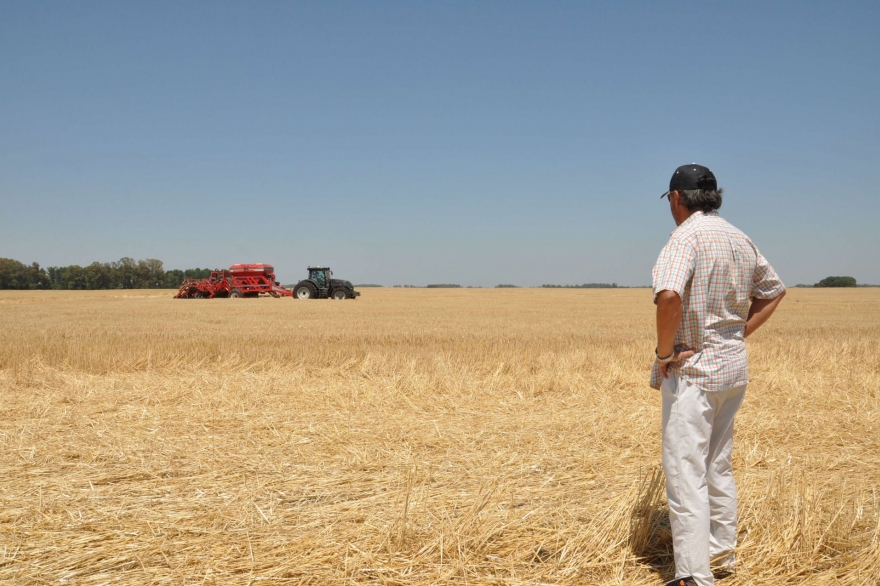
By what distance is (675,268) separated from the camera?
2852 mm

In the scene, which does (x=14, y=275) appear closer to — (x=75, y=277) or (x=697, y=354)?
(x=75, y=277)

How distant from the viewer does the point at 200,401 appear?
23.8 feet

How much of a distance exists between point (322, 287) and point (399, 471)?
102 feet

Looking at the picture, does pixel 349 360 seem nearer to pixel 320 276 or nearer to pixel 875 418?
pixel 875 418

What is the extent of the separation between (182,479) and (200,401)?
281cm

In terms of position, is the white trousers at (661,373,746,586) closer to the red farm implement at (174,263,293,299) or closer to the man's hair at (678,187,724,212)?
the man's hair at (678,187,724,212)

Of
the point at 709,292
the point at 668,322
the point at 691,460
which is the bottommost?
the point at 691,460

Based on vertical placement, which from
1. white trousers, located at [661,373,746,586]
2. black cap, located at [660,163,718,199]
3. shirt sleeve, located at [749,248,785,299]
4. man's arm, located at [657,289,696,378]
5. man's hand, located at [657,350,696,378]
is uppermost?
black cap, located at [660,163,718,199]

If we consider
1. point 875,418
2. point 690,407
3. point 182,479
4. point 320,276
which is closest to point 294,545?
point 182,479

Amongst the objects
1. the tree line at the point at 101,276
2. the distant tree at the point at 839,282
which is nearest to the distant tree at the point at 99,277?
the tree line at the point at 101,276

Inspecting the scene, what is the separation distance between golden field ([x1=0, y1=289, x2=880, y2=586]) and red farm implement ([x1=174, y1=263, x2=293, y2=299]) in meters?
26.2

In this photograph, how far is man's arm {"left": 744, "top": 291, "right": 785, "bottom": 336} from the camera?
124 inches

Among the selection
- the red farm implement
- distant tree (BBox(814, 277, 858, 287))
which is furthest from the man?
distant tree (BBox(814, 277, 858, 287))

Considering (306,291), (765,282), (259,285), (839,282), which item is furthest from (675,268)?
(839,282)
